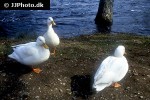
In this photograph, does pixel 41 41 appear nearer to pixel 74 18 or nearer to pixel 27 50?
pixel 27 50

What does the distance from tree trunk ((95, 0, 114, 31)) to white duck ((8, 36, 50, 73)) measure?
11.8m

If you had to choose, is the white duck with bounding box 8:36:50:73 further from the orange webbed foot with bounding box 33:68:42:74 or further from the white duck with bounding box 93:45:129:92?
the white duck with bounding box 93:45:129:92

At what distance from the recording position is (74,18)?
2466 cm

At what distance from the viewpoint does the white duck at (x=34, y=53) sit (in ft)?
34.6

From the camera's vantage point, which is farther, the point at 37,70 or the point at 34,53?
the point at 37,70

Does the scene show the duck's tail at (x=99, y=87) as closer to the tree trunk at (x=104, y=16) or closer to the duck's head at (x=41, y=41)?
the duck's head at (x=41, y=41)

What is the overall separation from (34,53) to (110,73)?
2.46m

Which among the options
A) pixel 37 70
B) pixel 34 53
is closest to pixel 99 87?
pixel 34 53

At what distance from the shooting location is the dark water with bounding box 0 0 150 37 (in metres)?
21.6

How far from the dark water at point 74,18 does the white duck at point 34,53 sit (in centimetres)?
834

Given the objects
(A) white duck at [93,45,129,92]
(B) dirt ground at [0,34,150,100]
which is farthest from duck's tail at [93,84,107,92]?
(B) dirt ground at [0,34,150,100]

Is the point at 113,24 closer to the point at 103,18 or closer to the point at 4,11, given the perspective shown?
the point at 103,18

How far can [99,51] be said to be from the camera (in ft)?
44.9

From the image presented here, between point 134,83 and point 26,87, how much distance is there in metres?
3.37
